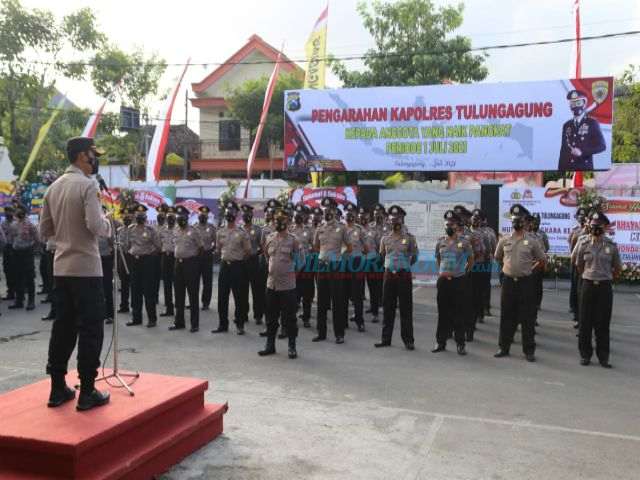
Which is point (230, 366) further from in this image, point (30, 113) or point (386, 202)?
point (30, 113)

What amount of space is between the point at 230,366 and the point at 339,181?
13267 mm

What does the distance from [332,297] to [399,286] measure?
1085 mm

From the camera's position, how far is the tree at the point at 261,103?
1094 inches

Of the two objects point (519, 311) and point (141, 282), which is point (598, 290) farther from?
point (141, 282)

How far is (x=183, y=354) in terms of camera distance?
26.0 ft

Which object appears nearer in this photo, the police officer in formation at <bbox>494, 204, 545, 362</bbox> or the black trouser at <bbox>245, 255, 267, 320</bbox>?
the police officer in formation at <bbox>494, 204, 545, 362</bbox>

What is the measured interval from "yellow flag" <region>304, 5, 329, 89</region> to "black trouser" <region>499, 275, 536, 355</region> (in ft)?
37.9

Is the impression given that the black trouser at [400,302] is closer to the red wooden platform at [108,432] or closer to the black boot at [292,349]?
the black boot at [292,349]

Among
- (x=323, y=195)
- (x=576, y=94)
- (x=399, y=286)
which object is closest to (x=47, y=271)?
(x=323, y=195)

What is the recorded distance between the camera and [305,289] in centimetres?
1059

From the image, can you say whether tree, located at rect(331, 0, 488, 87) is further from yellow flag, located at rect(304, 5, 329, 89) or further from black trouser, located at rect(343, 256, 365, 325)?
black trouser, located at rect(343, 256, 365, 325)

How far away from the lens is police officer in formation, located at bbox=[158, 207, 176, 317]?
1060cm

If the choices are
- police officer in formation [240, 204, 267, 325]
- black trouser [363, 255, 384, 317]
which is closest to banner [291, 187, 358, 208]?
black trouser [363, 255, 384, 317]

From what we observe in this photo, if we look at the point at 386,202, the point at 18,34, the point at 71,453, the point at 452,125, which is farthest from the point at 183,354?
the point at 18,34
